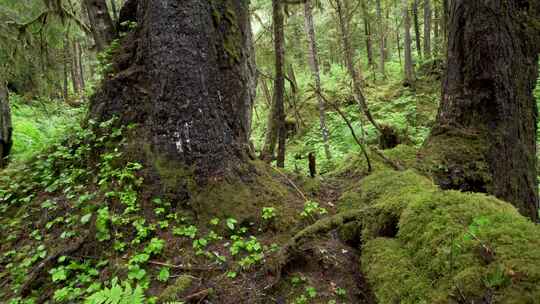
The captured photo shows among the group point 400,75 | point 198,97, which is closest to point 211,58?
point 198,97

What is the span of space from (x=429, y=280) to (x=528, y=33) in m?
4.46

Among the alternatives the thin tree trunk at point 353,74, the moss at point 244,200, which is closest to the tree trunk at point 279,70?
the thin tree trunk at point 353,74

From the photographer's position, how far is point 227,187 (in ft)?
11.5

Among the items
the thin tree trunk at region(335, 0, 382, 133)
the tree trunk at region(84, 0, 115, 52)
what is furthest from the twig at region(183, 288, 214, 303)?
the tree trunk at region(84, 0, 115, 52)

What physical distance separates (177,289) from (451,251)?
1.95 metres

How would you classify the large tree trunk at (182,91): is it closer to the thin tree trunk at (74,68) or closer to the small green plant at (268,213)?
the small green plant at (268,213)

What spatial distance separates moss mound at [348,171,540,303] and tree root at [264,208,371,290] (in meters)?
0.22

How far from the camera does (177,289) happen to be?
2492mm

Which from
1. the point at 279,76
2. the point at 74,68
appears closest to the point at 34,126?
the point at 279,76

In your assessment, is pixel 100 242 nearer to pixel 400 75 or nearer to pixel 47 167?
pixel 47 167

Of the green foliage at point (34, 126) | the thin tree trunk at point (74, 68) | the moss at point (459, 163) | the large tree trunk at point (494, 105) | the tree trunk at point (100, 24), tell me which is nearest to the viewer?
the moss at point (459, 163)

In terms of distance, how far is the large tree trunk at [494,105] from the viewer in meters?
4.43

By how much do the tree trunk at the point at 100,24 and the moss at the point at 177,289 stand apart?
4.04 meters

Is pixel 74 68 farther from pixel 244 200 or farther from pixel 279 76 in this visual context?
pixel 244 200
